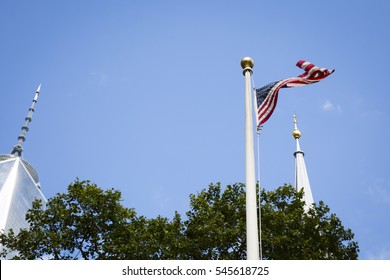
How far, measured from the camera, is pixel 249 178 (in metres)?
12.0

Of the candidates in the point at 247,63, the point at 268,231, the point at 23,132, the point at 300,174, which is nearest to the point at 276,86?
the point at 247,63

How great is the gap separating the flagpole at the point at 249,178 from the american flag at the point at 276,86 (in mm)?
579

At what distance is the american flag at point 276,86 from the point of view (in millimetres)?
14172

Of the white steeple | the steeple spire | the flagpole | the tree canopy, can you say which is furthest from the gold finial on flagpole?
the steeple spire

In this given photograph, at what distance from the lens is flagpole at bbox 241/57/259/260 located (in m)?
10.6

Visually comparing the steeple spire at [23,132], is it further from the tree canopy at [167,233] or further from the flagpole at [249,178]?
the flagpole at [249,178]

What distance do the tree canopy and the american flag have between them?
11955 mm

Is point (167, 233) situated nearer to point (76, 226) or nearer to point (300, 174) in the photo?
point (76, 226)

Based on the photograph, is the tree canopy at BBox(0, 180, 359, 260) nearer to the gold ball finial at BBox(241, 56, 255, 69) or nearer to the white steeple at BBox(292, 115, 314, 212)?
the gold ball finial at BBox(241, 56, 255, 69)

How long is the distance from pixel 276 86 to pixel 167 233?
13.1 m

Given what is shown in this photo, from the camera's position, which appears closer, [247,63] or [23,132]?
[247,63]
